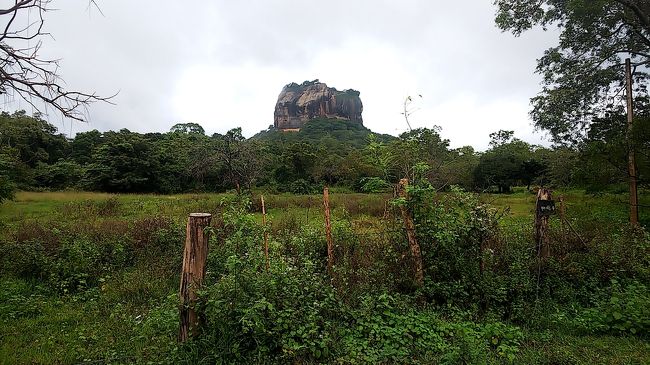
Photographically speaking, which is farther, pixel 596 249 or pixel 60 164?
pixel 60 164

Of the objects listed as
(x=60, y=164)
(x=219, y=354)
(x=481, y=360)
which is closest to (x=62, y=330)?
(x=219, y=354)

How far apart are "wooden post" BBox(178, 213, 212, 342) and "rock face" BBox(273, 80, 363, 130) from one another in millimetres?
106273

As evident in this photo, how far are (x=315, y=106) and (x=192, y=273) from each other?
109676 millimetres

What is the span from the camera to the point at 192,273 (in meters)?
3.58

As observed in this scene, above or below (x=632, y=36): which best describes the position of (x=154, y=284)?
below

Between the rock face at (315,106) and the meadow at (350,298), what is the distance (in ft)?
341

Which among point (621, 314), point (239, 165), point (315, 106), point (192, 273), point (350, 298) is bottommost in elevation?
point (621, 314)

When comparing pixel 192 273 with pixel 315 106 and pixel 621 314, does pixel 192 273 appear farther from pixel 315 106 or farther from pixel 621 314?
pixel 315 106

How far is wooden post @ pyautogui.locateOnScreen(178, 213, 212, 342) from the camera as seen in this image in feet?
11.6

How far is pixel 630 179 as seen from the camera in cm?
905

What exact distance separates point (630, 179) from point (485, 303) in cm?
756

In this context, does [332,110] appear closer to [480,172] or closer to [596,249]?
[480,172]

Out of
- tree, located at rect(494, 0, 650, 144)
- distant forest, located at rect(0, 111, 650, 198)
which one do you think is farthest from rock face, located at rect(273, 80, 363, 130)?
tree, located at rect(494, 0, 650, 144)

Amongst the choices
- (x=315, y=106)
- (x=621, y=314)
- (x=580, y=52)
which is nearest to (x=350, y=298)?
(x=621, y=314)
